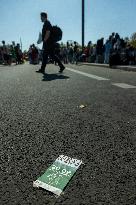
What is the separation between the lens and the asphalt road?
5.65ft

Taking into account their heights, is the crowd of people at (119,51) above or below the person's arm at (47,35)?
below

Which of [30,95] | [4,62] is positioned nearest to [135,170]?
[30,95]

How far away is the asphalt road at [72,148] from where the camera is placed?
1.72m

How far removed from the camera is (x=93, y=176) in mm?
1952

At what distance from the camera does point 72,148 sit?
2492 mm

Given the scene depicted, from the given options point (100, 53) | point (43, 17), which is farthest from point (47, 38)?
point (100, 53)

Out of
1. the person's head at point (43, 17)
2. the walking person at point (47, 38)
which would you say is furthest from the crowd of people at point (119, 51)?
the person's head at point (43, 17)

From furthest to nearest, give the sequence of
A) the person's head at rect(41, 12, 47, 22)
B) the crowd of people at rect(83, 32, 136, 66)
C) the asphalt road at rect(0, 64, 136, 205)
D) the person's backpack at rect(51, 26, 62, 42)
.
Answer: the crowd of people at rect(83, 32, 136, 66) < the person's backpack at rect(51, 26, 62, 42) < the person's head at rect(41, 12, 47, 22) < the asphalt road at rect(0, 64, 136, 205)

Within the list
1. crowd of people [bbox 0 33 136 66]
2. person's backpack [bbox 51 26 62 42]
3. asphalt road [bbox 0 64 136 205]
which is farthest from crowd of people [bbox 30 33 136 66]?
asphalt road [bbox 0 64 136 205]

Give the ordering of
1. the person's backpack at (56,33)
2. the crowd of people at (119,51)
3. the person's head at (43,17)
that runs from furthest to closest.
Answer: the crowd of people at (119,51), the person's backpack at (56,33), the person's head at (43,17)

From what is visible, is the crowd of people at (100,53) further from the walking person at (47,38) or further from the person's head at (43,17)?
the person's head at (43,17)

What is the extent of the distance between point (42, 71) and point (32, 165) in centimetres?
1010

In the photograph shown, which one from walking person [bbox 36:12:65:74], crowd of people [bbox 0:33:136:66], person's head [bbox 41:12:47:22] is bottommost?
crowd of people [bbox 0:33:136:66]

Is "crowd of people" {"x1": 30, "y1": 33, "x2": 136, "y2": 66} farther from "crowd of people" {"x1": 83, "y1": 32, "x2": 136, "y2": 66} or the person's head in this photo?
the person's head
